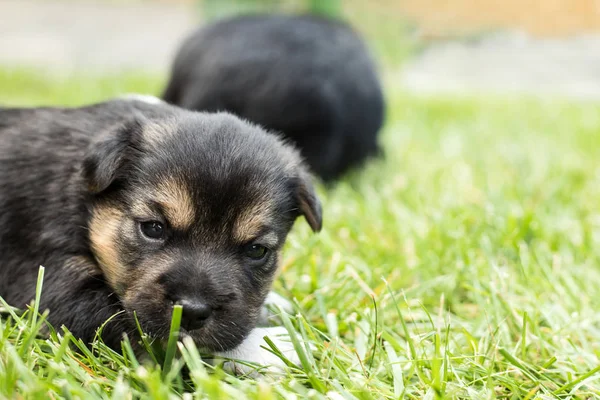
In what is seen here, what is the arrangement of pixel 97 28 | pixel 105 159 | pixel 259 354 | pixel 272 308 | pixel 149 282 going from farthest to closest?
1. pixel 97 28
2. pixel 272 308
3. pixel 105 159
4. pixel 259 354
5. pixel 149 282

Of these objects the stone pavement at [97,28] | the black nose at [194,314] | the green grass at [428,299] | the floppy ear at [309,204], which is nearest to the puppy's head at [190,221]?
the black nose at [194,314]

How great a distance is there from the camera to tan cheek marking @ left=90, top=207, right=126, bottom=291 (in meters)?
3.18

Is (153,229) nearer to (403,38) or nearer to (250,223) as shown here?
(250,223)

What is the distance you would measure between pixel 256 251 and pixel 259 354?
1.68 feet

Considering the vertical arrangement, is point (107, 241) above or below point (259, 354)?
above

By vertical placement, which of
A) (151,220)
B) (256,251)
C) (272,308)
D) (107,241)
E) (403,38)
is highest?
(151,220)

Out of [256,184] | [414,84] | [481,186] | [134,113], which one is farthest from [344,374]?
[414,84]

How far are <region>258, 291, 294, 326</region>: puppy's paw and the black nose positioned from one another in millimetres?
609

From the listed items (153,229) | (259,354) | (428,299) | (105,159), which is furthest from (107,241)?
(428,299)

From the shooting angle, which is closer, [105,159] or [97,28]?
[105,159]

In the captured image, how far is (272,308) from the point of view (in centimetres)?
350

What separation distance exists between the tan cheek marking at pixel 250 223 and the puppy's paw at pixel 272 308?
47 cm

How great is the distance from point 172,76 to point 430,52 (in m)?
6.65

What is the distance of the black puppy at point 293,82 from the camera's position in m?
6.21
